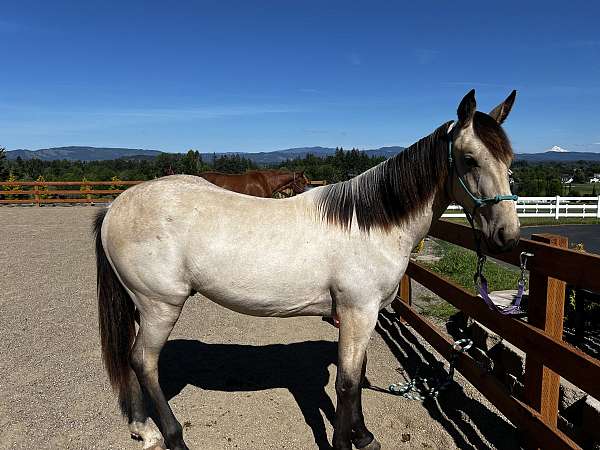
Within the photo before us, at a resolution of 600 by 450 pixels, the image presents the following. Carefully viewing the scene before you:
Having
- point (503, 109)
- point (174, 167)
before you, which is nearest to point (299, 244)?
point (503, 109)

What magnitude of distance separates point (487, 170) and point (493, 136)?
0.17 meters

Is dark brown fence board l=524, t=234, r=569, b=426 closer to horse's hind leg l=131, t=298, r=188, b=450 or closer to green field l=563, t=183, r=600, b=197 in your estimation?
horse's hind leg l=131, t=298, r=188, b=450

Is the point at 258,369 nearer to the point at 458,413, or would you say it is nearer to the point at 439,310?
the point at 458,413

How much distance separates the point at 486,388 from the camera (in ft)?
10.0

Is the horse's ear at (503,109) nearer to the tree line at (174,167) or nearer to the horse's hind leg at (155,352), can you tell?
the horse's hind leg at (155,352)

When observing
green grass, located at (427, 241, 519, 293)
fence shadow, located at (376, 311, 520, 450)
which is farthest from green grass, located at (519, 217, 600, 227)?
fence shadow, located at (376, 311, 520, 450)

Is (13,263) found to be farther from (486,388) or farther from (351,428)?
(486,388)

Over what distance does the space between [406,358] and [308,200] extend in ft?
8.05

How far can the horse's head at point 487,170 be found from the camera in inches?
82.4

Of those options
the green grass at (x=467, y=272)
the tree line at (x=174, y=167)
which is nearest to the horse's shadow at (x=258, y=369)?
the green grass at (x=467, y=272)

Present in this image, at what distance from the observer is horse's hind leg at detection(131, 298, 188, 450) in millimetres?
2648

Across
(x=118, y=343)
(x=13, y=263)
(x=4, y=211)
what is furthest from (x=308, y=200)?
(x=4, y=211)

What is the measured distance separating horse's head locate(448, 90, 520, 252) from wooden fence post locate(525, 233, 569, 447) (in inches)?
22.1

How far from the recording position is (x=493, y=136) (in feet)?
6.85
